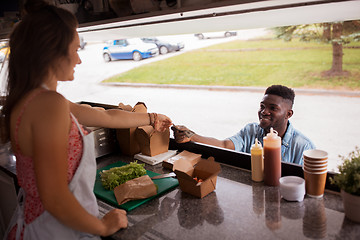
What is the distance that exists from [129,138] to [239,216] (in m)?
0.94

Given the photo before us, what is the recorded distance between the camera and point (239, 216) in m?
1.22

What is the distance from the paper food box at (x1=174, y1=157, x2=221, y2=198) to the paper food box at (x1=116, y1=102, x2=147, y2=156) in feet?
1.67

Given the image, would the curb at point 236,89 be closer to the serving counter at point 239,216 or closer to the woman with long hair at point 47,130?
the serving counter at point 239,216

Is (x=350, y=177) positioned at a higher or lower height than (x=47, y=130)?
lower

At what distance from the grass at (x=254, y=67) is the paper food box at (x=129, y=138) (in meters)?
7.82

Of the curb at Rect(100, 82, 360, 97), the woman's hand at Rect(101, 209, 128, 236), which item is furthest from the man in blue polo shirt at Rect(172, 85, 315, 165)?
the curb at Rect(100, 82, 360, 97)

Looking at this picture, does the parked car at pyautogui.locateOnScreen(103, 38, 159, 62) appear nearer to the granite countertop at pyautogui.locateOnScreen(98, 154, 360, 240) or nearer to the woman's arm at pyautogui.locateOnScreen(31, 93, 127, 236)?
the granite countertop at pyautogui.locateOnScreen(98, 154, 360, 240)

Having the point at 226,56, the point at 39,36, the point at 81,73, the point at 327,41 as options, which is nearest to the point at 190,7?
the point at 39,36

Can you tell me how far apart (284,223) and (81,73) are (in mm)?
12774

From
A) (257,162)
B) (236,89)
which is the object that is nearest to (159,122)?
(257,162)

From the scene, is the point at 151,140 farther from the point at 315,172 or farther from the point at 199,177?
the point at 315,172

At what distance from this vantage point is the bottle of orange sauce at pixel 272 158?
1375 mm

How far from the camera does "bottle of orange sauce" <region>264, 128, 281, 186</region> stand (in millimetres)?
1375

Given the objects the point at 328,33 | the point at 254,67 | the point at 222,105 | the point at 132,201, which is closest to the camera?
the point at 132,201
